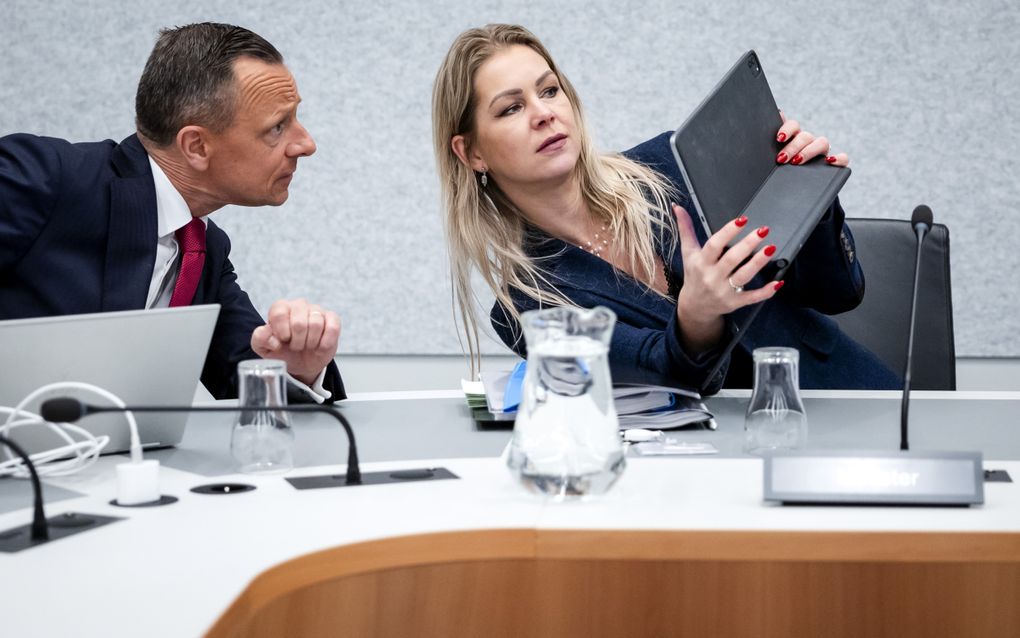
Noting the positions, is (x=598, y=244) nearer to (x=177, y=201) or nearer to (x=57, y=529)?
(x=177, y=201)

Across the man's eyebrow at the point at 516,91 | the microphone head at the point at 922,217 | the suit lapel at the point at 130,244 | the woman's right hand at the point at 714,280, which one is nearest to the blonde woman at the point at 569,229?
the man's eyebrow at the point at 516,91

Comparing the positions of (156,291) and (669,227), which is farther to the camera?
(669,227)

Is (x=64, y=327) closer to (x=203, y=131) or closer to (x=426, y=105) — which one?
(x=203, y=131)

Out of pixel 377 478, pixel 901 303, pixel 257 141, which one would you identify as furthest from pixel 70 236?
pixel 901 303

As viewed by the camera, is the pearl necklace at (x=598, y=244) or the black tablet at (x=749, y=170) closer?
the black tablet at (x=749, y=170)

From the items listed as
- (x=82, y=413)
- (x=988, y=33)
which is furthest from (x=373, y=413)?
(x=988, y=33)

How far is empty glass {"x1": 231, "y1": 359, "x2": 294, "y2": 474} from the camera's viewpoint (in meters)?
0.99

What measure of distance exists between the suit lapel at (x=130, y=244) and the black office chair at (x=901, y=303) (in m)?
1.04

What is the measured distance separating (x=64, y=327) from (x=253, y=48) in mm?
732

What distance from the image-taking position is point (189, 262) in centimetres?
148

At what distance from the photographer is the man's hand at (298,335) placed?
4.04ft

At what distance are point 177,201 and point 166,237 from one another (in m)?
0.05

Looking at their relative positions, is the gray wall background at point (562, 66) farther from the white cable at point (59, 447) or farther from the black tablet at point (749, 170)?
the white cable at point (59, 447)

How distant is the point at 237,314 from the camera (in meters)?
1.54
